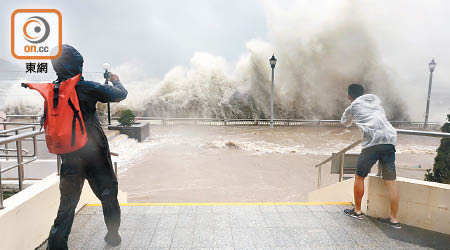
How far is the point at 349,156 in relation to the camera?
6109mm

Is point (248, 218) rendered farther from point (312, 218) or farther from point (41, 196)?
point (41, 196)

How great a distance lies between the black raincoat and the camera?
6.85 ft

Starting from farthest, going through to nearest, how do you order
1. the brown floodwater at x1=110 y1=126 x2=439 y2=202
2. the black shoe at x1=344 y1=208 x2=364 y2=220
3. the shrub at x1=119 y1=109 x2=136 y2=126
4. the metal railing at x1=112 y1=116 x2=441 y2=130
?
the metal railing at x1=112 y1=116 x2=441 y2=130 → the shrub at x1=119 y1=109 x2=136 y2=126 → the brown floodwater at x1=110 y1=126 x2=439 y2=202 → the black shoe at x1=344 y1=208 x2=364 y2=220

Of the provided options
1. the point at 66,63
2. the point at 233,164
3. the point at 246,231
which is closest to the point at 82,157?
the point at 66,63

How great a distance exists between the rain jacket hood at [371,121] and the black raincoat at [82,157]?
234 centimetres

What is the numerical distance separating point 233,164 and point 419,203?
7533 millimetres

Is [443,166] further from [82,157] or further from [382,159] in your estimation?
[82,157]

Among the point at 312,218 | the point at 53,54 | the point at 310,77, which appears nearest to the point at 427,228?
the point at 312,218

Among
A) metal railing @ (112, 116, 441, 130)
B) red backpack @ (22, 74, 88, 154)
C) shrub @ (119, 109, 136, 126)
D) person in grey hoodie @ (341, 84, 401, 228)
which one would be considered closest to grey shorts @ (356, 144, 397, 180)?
→ person in grey hoodie @ (341, 84, 401, 228)

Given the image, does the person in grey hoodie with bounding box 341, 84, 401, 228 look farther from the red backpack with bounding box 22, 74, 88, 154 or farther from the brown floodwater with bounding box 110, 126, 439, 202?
the brown floodwater with bounding box 110, 126, 439, 202

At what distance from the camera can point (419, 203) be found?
295 centimetres

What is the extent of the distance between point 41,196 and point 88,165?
2.53ft

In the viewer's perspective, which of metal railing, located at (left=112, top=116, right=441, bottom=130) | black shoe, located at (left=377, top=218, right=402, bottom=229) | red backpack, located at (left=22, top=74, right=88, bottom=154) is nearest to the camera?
red backpack, located at (left=22, top=74, right=88, bottom=154)

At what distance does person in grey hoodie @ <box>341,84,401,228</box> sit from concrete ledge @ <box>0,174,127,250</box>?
10.3ft
